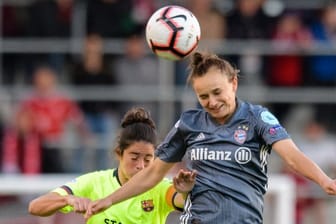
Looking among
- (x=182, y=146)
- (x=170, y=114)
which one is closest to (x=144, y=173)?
(x=182, y=146)

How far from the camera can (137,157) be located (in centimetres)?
677

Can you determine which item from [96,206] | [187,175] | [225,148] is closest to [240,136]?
[225,148]

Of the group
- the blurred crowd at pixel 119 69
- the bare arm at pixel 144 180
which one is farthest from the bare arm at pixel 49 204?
the blurred crowd at pixel 119 69

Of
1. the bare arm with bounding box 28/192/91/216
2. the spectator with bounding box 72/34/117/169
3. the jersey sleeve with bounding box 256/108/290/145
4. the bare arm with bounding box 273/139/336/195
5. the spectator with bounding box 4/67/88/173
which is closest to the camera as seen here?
the bare arm with bounding box 273/139/336/195

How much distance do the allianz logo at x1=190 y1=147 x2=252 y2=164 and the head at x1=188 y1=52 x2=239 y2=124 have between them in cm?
19

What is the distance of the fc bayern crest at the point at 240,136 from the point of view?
6062 mm

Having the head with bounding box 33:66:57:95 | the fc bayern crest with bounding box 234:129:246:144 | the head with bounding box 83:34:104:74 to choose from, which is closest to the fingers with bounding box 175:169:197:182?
the fc bayern crest with bounding box 234:129:246:144

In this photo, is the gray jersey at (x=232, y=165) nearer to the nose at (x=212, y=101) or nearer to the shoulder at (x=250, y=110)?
the shoulder at (x=250, y=110)

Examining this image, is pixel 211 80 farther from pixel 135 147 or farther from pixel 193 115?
pixel 135 147

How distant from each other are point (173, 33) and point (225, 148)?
1.12 m

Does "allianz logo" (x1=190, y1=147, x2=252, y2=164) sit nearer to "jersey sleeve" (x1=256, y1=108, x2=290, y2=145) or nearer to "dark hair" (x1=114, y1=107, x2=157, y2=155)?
"jersey sleeve" (x1=256, y1=108, x2=290, y2=145)

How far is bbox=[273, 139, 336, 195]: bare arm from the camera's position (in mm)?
5578

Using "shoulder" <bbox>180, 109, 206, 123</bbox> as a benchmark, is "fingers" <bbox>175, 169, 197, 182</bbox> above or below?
below

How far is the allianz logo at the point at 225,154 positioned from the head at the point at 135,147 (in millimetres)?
650
